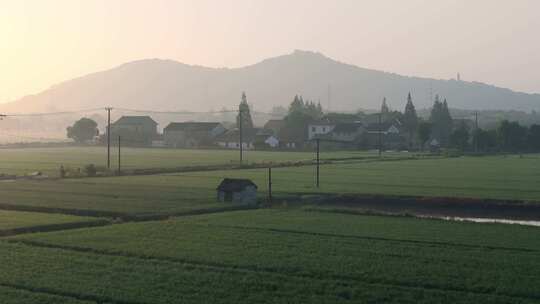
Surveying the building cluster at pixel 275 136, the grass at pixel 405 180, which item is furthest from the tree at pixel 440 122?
the grass at pixel 405 180

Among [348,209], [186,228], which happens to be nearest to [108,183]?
[348,209]

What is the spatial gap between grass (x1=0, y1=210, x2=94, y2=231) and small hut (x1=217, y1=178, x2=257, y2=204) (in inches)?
354

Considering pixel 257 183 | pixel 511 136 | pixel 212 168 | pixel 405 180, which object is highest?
pixel 511 136

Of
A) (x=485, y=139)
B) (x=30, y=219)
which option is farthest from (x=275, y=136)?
(x=30, y=219)

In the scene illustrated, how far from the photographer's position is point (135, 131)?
128 m

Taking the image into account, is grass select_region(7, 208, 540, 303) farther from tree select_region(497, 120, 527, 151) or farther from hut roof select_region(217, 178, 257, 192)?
tree select_region(497, 120, 527, 151)

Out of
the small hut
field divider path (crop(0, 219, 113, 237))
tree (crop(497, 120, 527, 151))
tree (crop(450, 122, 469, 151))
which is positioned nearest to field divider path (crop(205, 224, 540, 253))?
field divider path (crop(0, 219, 113, 237))

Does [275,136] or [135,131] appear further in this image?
[135,131]

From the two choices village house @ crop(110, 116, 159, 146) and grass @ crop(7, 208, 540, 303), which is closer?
grass @ crop(7, 208, 540, 303)

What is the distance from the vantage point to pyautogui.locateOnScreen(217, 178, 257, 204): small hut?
3716cm

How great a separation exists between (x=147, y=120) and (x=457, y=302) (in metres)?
136

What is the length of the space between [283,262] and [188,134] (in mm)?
106870

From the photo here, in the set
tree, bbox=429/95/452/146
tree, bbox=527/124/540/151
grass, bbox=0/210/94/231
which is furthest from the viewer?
tree, bbox=429/95/452/146

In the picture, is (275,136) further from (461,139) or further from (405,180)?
(405,180)
